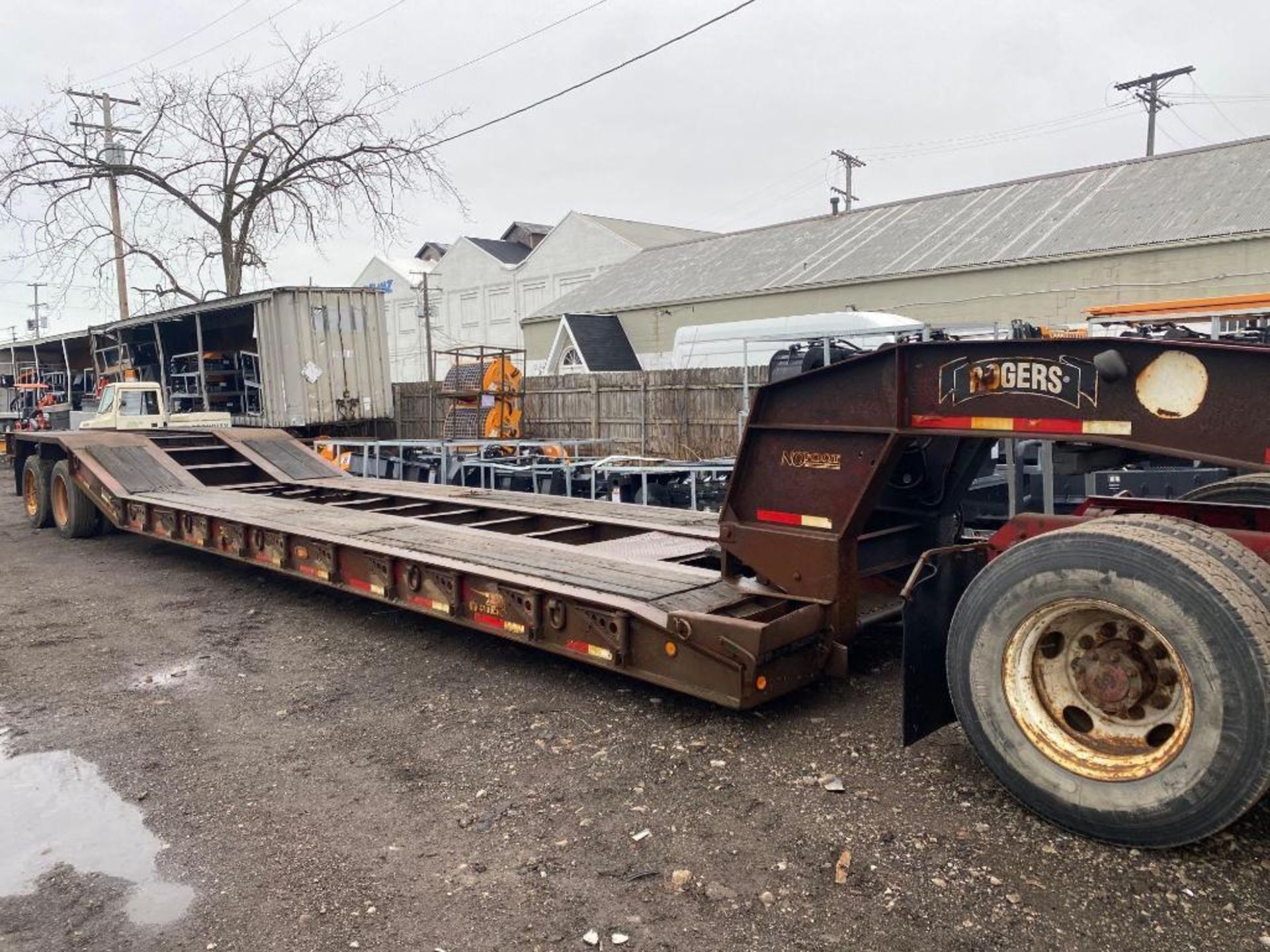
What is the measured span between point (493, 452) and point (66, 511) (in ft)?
20.8

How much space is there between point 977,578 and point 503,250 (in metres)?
51.2

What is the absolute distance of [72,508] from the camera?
436 inches

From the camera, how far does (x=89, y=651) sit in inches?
257

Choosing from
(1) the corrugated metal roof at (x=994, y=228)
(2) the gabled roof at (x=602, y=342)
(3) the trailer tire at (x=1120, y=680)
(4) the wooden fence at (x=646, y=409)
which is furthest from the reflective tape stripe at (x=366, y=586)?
(2) the gabled roof at (x=602, y=342)

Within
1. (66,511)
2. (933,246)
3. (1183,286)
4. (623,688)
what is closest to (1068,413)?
(623,688)

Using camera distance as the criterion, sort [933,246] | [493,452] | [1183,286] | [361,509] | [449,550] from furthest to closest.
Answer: [933,246] < [1183,286] < [493,452] < [361,509] < [449,550]

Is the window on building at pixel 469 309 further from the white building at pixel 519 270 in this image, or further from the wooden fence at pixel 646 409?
the wooden fence at pixel 646 409

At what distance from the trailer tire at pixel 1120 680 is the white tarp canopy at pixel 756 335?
494 inches

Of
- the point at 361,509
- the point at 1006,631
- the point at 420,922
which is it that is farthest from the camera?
the point at 361,509

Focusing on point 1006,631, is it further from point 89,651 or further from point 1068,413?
point 89,651

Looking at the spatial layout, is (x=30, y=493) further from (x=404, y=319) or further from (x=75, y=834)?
(x=404, y=319)

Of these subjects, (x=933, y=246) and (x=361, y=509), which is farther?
(x=933, y=246)

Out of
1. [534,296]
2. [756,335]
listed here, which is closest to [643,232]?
[534,296]

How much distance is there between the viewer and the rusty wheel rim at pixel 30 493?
12.2 metres
